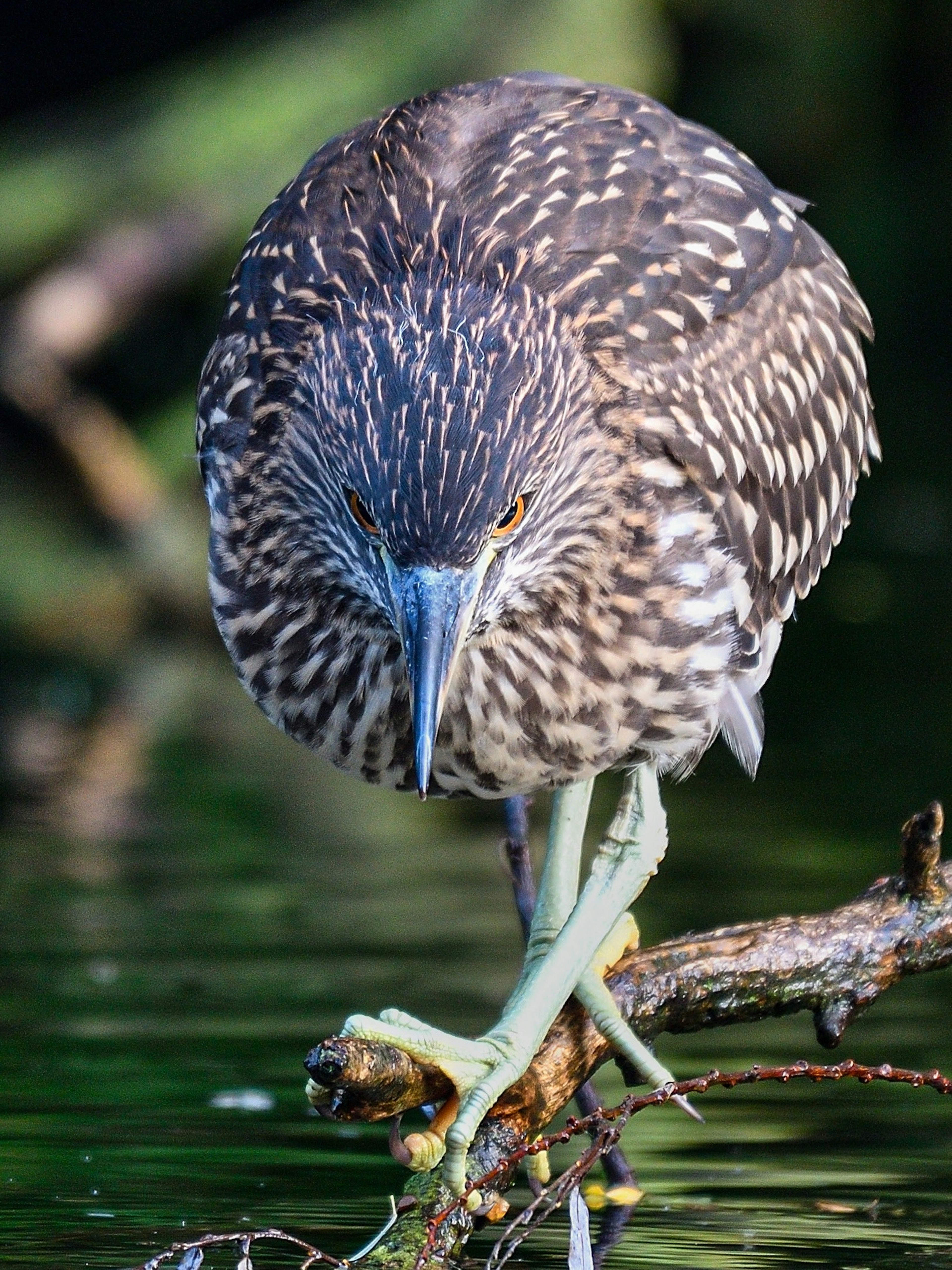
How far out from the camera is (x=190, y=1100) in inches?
249

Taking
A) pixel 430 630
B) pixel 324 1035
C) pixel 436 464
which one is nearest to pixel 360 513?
pixel 436 464

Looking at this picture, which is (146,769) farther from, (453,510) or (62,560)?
(453,510)

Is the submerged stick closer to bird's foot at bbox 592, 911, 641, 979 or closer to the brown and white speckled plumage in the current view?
bird's foot at bbox 592, 911, 641, 979

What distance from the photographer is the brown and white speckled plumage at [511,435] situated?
486 centimetres

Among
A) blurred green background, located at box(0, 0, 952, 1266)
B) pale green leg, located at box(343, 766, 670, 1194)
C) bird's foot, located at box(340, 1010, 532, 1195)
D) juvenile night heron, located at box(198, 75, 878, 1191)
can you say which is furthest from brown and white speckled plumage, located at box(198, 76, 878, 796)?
blurred green background, located at box(0, 0, 952, 1266)

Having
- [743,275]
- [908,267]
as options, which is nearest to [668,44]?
[908,267]

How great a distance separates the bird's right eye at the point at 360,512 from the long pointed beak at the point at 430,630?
109 millimetres

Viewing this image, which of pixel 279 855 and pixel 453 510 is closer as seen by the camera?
pixel 453 510

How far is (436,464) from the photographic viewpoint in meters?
4.61

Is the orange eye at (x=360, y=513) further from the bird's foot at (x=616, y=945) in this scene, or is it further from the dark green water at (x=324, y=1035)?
the dark green water at (x=324, y=1035)

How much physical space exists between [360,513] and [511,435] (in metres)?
0.35

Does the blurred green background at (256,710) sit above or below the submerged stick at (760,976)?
above

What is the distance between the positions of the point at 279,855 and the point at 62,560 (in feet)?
21.4

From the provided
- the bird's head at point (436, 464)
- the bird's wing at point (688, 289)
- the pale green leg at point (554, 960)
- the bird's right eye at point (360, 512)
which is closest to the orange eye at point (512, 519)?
the bird's head at point (436, 464)
